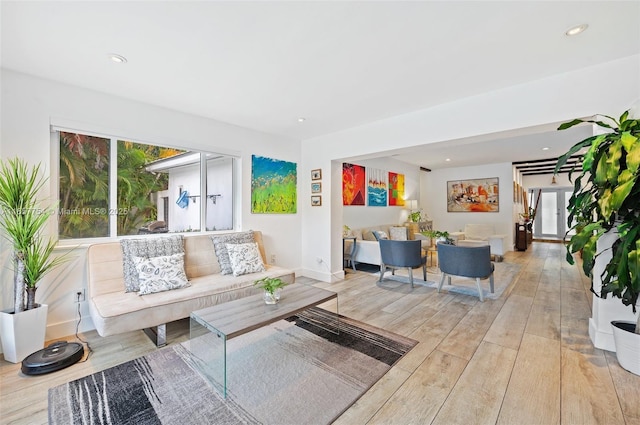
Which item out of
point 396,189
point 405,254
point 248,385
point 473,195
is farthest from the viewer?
point 473,195

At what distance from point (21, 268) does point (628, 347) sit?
488cm

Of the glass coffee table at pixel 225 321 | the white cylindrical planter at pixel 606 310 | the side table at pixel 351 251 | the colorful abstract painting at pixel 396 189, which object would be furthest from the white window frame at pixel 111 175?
the colorful abstract painting at pixel 396 189

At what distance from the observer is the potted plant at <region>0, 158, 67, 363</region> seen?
215 cm

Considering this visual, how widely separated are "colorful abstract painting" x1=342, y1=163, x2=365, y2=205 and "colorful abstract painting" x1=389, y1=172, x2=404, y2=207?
135 centimetres

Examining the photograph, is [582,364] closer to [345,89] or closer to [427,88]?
[427,88]

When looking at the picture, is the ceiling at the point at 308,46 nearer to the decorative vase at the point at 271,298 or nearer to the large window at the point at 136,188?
the large window at the point at 136,188

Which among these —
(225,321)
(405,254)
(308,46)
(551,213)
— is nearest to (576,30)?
(308,46)

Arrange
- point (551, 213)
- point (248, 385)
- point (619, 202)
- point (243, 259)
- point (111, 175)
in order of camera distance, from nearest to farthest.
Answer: point (619, 202) → point (248, 385) → point (111, 175) → point (243, 259) → point (551, 213)

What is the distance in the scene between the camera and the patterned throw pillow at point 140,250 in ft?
8.99

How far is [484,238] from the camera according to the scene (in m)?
6.70

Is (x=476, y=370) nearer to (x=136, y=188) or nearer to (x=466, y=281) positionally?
(x=466, y=281)

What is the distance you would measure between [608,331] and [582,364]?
488mm

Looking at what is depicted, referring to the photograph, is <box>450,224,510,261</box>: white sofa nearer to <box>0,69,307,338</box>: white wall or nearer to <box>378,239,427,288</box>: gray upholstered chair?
<box>378,239,427,288</box>: gray upholstered chair

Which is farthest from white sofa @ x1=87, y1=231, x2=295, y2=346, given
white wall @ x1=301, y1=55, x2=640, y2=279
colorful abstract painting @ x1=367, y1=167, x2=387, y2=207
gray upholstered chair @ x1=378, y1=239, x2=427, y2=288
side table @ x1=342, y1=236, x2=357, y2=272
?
colorful abstract painting @ x1=367, y1=167, x2=387, y2=207
